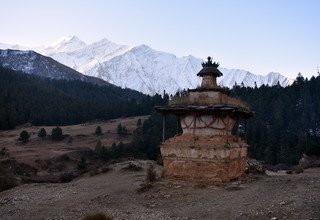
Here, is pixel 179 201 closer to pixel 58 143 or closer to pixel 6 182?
pixel 6 182

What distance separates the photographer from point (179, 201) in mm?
19531

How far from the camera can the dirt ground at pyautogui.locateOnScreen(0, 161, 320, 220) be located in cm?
1608

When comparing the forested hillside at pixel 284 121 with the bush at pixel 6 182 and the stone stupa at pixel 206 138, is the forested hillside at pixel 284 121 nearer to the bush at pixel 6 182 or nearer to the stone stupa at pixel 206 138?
the stone stupa at pixel 206 138

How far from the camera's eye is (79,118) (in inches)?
4422

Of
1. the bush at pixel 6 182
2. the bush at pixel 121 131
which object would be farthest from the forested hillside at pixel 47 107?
the bush at pixel 6 182

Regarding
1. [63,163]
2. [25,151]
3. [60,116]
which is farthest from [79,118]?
[63,163]

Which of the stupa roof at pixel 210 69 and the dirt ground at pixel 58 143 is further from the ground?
the stupa roof at pixel 210 69

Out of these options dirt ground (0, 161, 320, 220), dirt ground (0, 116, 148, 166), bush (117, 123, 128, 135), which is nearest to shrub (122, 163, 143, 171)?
dirt ground (0, 161, 320, 220)

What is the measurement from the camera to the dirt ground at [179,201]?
52.8 ft

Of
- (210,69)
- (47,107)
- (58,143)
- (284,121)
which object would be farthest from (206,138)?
(47,107)

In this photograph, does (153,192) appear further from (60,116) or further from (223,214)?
(60,116)

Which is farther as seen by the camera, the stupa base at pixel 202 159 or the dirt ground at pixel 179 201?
the stupa base at pixel 202 159

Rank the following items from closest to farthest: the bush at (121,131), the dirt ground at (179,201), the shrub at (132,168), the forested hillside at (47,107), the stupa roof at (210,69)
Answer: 1. the dirt ground at (179,201)
2. the stupa roof at (210,69)
3. the shrub at (132,168)
4. the bush at (121,131)
5. the forested hillside at (47,107)

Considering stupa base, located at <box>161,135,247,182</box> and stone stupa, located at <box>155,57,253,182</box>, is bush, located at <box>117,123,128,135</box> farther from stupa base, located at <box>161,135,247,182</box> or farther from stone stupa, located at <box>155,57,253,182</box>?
stupa base, located at <box>161,135,247,182</box>
